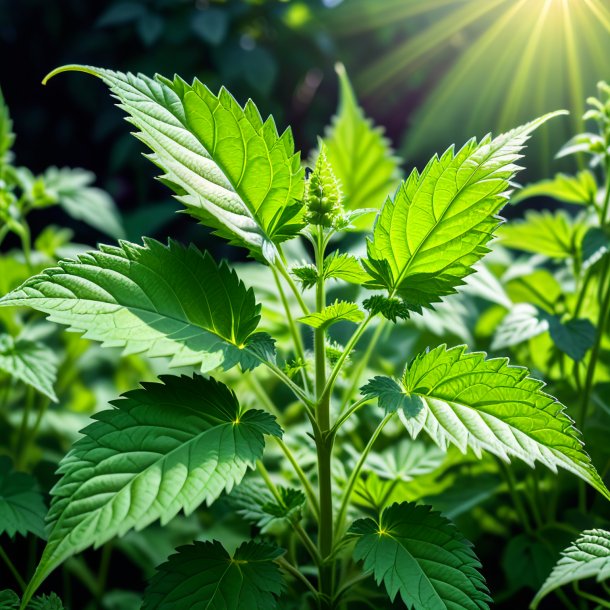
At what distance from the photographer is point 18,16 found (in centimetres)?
220

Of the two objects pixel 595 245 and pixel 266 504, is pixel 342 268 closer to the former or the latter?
pixel 266 504

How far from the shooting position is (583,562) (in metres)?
0.56

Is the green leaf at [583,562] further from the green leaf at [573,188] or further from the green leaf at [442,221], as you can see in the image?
the green leaf at [573,188]

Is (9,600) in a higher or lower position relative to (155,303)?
lower

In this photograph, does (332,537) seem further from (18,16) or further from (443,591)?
(18,16)

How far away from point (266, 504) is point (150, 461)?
0.18 m

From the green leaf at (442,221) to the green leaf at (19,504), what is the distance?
1.44ft

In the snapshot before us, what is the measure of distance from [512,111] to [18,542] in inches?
73.1

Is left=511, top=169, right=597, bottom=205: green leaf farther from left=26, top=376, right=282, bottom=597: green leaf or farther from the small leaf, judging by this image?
left=26, top=376, right=282, bottom=597: green leaf

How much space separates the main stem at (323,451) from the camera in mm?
648

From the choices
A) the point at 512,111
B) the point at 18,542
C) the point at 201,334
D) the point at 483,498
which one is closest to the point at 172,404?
the point at 201,334

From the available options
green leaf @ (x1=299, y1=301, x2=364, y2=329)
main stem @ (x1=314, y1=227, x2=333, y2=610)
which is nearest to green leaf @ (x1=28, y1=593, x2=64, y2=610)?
main stem @ (x1=314, y1=227, x2=333, y2=610)

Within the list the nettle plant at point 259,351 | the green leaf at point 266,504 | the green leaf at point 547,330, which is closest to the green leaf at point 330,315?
the nettle plant at point 259,351

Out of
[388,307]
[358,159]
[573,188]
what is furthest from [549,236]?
[388,307]
